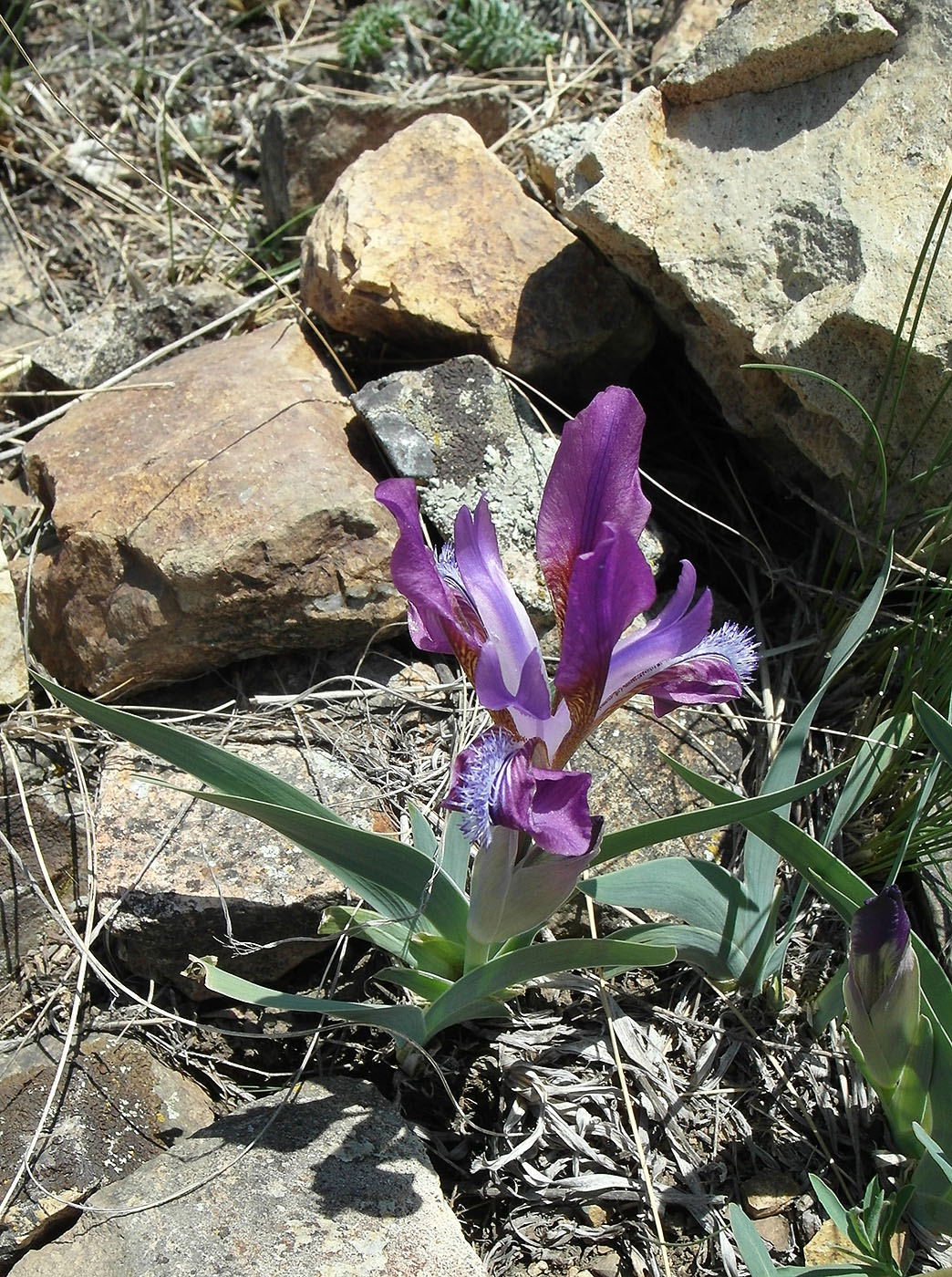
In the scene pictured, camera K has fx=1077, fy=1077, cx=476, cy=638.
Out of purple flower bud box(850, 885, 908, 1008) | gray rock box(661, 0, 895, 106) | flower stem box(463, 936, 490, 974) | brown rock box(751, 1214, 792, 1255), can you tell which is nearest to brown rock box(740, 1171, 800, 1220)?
brown rock box(751, 1214, 792, 1255)

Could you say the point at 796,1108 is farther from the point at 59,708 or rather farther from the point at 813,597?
the point at 59,708

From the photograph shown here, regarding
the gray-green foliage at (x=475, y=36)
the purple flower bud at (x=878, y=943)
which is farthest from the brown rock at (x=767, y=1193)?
the gray-green foliage at (x=475, y=36)

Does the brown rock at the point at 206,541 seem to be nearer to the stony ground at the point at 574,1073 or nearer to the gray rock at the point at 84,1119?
the stony ground at the point at 574,1073

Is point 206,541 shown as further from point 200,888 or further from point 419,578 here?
point 419,578

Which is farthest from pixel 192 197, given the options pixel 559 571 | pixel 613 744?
pixel 559 571

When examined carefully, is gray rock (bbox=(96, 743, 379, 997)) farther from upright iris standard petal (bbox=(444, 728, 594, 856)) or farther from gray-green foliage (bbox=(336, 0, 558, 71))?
gray-green foliage (bbox=(336, 0, 558, 71))

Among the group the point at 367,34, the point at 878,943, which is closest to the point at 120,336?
the point at 367,34

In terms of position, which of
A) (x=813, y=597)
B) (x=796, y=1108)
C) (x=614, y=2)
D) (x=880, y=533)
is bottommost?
(x=796, y=1108)
